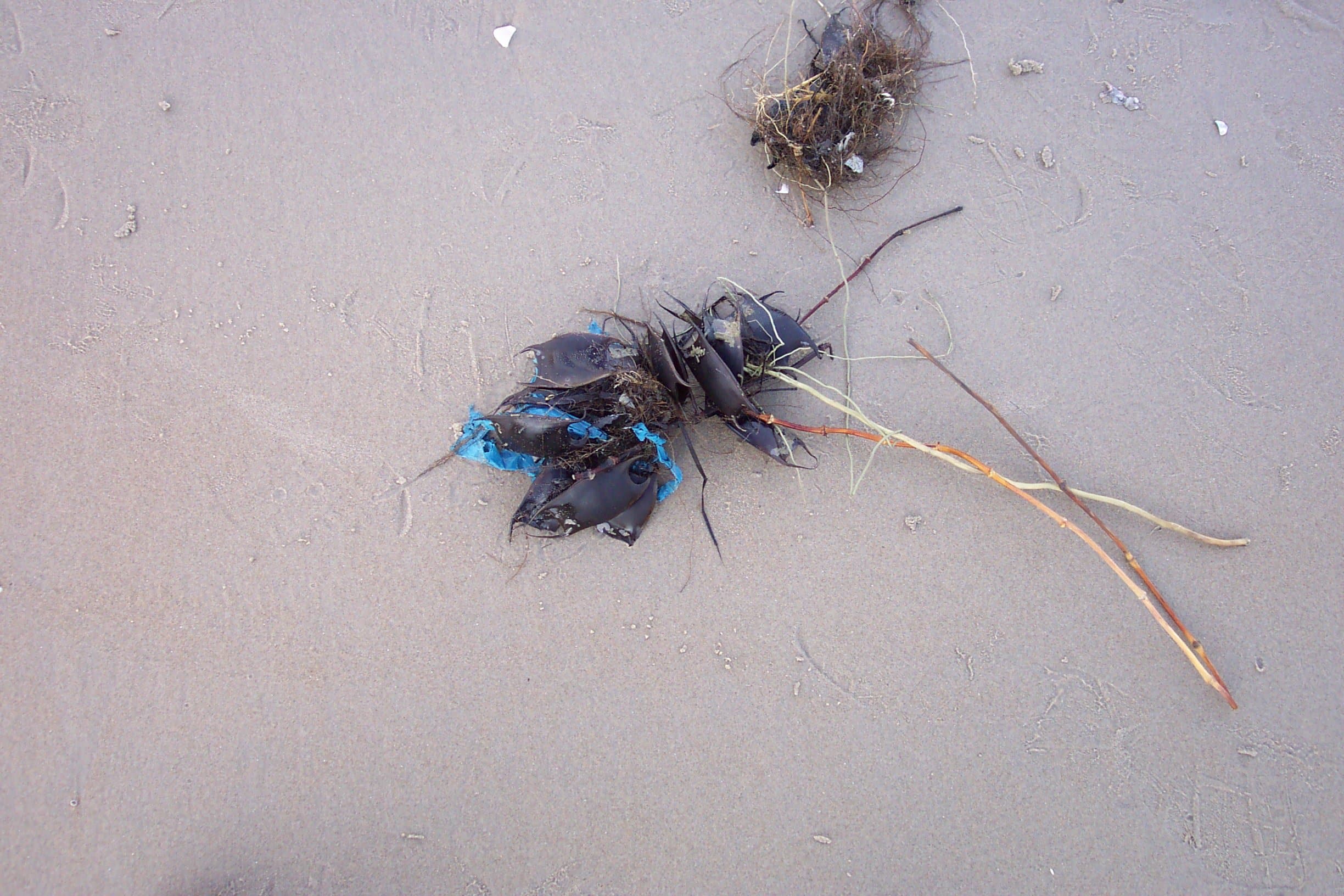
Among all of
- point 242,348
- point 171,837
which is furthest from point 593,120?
point 171,837

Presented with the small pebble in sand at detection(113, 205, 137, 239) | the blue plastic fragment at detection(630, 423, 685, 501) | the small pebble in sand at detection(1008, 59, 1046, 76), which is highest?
the small pebble in sand at detection(113, 205, 137, 239)

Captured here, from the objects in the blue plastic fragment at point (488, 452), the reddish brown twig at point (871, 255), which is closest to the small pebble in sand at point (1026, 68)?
the reddish brown twig at point (871, 255)

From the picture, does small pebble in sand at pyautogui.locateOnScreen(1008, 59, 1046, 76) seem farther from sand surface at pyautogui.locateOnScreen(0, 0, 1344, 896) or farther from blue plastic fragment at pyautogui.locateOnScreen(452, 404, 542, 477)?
blue plastic fragment at pyautogui.locateOnScreen(452, 404, 542, 477)

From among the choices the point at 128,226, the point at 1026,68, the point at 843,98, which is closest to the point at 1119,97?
the point at 1026,68

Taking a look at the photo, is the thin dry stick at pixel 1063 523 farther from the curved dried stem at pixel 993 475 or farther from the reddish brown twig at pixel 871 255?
the reddish brown twig at pixel 871 255

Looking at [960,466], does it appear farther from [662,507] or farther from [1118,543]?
[662,507]

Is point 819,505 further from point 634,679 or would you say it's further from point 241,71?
point 241,71

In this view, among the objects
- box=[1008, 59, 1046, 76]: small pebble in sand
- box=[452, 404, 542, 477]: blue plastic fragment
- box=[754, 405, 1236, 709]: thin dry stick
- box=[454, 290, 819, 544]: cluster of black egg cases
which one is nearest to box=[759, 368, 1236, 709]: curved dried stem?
box=[754, 405, 1236, 709]: thin dry stick
